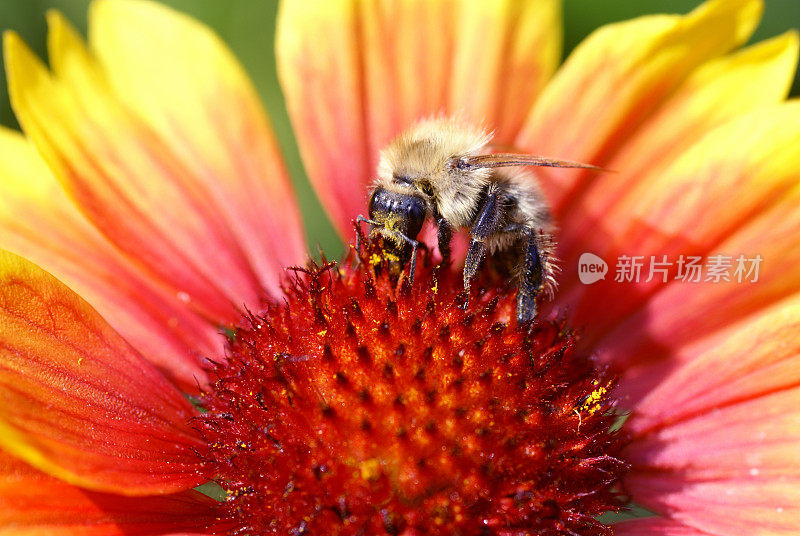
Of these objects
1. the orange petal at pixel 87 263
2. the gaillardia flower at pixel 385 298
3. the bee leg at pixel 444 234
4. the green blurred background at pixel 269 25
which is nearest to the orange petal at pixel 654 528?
the gaillardia flower at pixel 385 298

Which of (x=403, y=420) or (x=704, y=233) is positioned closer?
(x=403, y=420)

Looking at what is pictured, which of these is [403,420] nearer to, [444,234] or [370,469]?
[370,469]

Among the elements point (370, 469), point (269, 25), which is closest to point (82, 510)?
point (370, 469)

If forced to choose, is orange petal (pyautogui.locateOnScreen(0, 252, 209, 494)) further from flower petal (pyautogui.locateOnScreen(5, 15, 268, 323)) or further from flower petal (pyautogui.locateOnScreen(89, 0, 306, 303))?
flower petal (pyautogui.locateOnScreen(89, 0, 306, 303))

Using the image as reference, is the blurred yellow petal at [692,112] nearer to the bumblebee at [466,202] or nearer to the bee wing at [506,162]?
the bumblebee at [466,202]

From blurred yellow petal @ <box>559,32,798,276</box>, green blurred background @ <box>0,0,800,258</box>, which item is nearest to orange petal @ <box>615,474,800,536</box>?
blurred yellow petal @ <box>559,32,798,276</box>

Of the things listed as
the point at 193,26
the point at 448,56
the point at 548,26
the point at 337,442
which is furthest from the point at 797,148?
the point at 193,26

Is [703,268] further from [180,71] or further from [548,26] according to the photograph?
[180,71]
